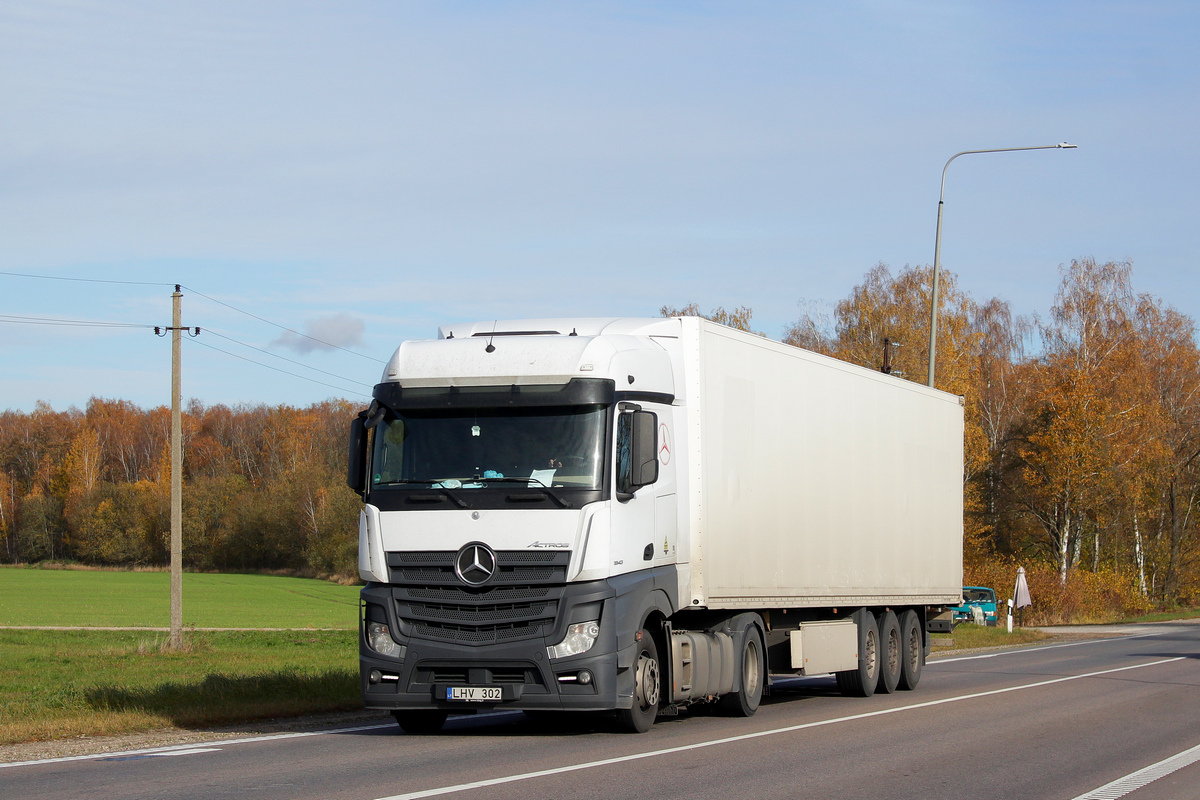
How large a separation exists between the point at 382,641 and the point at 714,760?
311 centimetres

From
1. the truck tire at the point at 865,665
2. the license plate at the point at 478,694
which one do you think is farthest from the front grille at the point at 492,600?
the truck tire at the point at 865,665

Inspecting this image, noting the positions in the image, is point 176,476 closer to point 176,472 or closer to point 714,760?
point 176,472

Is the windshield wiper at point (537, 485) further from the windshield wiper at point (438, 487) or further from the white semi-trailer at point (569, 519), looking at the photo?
the windshield wiper at point (438, 487)

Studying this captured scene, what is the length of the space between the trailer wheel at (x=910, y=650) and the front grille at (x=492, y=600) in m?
9.04

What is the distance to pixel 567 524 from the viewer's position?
36.2 ft

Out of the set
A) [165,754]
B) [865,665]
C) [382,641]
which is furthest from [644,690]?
[865,665]

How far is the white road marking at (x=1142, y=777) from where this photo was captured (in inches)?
348

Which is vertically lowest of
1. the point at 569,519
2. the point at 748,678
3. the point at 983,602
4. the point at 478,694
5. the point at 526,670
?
the point at 983,602

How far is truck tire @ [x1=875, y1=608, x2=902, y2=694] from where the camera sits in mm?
17828

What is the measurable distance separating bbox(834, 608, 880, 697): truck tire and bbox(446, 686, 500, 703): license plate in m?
7.10

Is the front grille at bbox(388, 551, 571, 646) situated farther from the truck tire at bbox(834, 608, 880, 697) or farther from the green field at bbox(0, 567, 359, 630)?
the green field at bbox(0, 567, 359, 630)

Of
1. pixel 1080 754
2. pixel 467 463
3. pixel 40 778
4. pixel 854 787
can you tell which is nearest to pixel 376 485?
pixel 467 463

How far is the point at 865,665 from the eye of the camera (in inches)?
674

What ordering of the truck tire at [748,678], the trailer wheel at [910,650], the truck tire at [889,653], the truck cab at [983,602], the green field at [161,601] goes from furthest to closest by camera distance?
1. the green field at [161,601]
2. the truck cab at [983,602]
3. the trailer wheel at [910,650]
4. the truck tire at [889,653]
5. the truck tire at [748,678]
